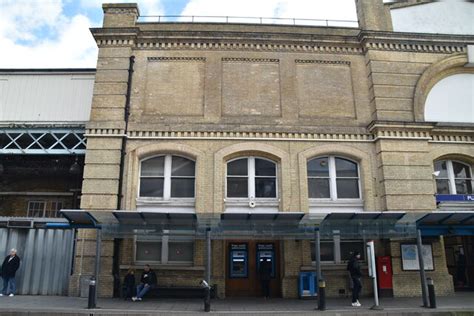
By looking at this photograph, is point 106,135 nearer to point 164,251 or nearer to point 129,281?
point 164,251

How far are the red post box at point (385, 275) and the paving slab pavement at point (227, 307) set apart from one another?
0.56 m

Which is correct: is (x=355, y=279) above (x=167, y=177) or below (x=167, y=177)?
below

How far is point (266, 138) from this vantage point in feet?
52.3

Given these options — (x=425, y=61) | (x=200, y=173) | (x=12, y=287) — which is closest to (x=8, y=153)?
(x=12, y=287)

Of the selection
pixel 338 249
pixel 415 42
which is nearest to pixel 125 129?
pixel 338 249

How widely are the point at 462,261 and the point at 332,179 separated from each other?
772cm

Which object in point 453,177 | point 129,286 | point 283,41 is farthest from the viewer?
point 283,41

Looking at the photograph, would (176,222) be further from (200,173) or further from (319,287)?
(319,287)

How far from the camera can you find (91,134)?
15.4 m

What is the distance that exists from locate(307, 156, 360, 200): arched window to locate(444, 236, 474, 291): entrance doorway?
6278mm

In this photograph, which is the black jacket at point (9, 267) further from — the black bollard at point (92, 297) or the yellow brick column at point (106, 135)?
the black bollard at point (92, 297)

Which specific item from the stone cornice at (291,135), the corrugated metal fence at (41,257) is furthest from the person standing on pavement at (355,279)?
the corrugated metal fence at (41,257)

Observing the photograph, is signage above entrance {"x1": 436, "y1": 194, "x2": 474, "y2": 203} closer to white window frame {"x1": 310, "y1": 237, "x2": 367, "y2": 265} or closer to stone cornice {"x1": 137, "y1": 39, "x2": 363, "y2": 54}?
white window frame {"x1": 310, "y1": 237, "x2": 367, "y2": 265}

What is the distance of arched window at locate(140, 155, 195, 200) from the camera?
1569 centimetres
